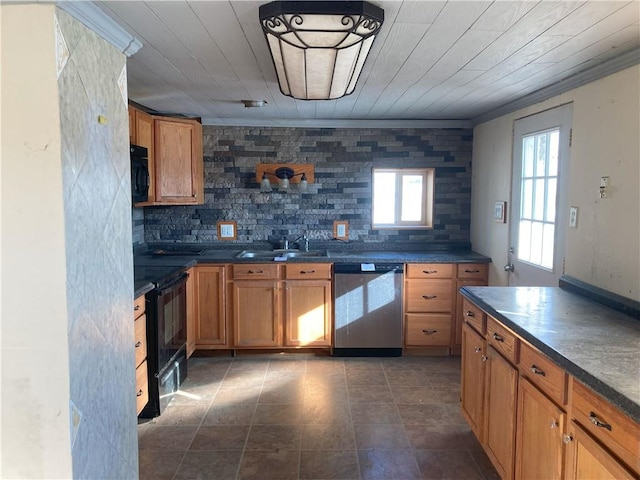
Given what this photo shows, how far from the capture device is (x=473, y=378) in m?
Result: 2.38

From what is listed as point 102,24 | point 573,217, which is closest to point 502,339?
point 573,217

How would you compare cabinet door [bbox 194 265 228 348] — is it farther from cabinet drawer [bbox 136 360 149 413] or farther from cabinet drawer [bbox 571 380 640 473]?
cabinet drawer [bbox 571 380 640 473]

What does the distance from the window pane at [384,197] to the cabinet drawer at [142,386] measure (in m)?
2.50

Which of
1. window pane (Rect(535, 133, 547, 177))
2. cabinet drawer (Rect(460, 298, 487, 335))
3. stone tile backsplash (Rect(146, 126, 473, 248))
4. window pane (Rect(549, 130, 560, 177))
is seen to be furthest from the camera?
stone tile backsplash (Rect(146, 126, 473, 248))

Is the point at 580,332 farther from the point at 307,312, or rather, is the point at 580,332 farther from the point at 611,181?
the point at 307,312

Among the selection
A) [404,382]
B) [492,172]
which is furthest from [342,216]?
[404,382]

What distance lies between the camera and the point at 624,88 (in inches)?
82.1

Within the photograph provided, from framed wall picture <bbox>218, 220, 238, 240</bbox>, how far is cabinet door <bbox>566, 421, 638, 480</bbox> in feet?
10.8

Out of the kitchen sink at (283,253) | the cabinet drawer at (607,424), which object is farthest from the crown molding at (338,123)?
the cabinet drawer at (607,424)

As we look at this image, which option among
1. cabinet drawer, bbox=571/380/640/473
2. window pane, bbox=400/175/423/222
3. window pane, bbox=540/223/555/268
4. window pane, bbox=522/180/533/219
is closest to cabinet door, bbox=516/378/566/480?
cabinet drawer, bbox=571/380/640/473

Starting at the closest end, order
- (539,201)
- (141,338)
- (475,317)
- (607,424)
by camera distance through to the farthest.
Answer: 1. (607,424)
2. (475,317)
3. (141,338)
4. (539,201)

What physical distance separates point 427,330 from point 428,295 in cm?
31

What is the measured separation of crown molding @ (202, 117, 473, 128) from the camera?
13.4 ft

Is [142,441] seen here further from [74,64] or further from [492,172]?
[492,172]
